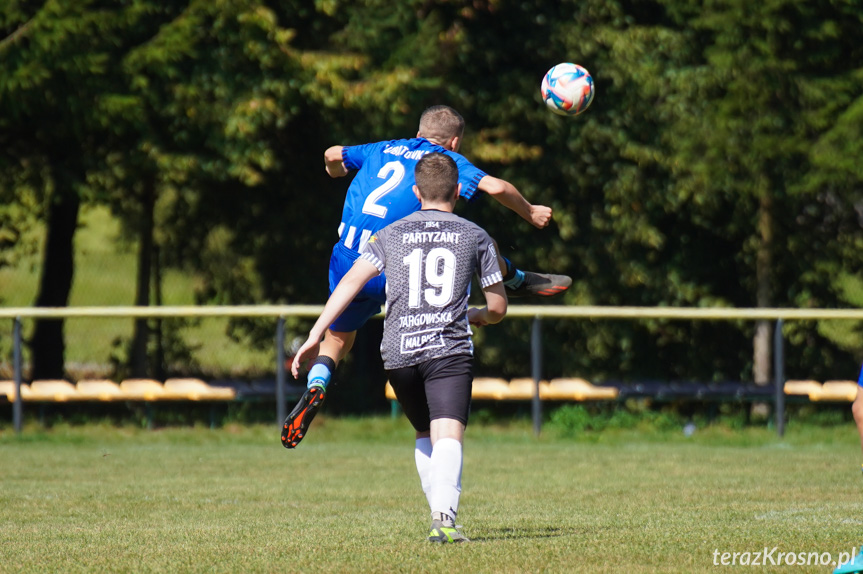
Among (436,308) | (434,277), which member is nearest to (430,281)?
(434,277)

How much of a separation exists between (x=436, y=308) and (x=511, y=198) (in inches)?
38.8

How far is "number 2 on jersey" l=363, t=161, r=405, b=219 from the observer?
6422mm

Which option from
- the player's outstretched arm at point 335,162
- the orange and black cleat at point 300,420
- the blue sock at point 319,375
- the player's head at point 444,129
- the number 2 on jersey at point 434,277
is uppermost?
the player's head at point 444,129

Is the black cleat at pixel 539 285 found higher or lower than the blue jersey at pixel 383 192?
lower

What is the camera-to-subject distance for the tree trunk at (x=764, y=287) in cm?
1489

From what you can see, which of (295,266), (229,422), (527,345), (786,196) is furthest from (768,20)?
(229,422)

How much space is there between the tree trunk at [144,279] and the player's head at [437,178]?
10482 mm

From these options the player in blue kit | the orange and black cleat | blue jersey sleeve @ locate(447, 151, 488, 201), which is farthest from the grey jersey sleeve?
the orange and black cleat

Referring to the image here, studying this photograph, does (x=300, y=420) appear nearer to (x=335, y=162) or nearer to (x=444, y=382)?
(x=444, y=382)

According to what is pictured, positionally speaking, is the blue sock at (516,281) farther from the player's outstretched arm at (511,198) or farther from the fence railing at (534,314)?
the fence railing at (534,314)

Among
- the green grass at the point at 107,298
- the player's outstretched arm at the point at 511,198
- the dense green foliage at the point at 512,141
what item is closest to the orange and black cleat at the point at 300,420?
the player's outstretched arm at the point at 511,198

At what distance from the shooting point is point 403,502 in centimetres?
745

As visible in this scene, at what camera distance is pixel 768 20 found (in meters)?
13.9

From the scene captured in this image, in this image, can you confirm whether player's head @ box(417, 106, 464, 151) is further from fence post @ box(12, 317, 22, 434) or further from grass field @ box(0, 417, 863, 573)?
fence post @ box(12, 317, 22, 434)
